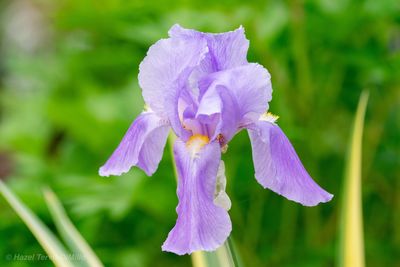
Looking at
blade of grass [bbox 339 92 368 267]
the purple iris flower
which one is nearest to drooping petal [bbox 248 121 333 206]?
the purple iris flower

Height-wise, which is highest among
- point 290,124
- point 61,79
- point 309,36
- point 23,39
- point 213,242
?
point 23,39

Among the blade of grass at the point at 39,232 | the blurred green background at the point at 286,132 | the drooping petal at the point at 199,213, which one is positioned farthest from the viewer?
the blurred green background at the point at 286,132

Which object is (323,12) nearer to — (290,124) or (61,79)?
(290,124)

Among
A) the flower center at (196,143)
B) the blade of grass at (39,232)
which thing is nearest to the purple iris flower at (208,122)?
the flower center at (196,143)

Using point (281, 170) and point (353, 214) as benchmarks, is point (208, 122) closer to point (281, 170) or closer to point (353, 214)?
point (281, 170)

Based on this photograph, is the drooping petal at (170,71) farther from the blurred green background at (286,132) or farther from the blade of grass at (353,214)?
the blurred green background at (286,132)

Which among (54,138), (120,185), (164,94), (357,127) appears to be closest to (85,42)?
(54,138)

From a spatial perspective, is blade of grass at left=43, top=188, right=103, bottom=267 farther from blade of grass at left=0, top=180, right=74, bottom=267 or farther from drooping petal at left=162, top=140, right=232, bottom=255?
drooping petal at left=162, top=140, right=232, bottom=255
